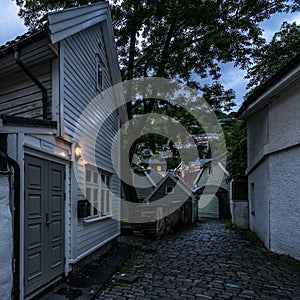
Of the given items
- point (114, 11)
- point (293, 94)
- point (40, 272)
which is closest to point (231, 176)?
point (293, 94)

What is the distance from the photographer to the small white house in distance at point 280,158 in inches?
282

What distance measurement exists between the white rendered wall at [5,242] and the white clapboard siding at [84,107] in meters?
2.12

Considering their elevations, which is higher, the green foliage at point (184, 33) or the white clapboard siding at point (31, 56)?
the green foliage at point (184, 33)

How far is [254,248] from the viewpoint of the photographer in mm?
9000

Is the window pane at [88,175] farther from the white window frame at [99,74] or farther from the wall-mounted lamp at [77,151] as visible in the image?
the white window frame at [99,74]

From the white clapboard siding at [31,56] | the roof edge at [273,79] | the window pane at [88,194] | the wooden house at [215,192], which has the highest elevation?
the roof edge at [273,79]

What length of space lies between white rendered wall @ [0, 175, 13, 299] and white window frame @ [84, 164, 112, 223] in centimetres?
285

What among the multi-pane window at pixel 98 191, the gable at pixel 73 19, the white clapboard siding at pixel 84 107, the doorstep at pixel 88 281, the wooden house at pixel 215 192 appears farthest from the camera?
the wooden house at pixel 215 192

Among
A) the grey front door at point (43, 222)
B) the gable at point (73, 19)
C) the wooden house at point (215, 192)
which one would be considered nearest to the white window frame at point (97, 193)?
the grey front door at point (43, 222)

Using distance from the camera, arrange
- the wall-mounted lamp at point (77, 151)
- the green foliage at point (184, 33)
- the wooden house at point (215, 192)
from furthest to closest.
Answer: the wooden house at point (215, 192) < the green foliage at point (184, 33) < the wall-mounted lamp at point (77, 151)

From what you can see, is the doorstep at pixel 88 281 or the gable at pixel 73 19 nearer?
the doorstep at pixel 88 281

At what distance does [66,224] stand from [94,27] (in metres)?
5.23

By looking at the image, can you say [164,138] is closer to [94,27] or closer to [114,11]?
[114,11]

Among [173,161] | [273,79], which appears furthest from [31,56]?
[173,161]
